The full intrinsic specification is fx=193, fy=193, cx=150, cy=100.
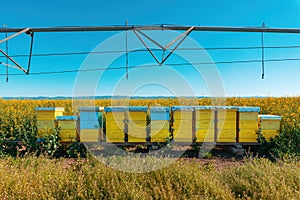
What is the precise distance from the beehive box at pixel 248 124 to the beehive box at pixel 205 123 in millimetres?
666

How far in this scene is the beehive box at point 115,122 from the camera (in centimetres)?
475

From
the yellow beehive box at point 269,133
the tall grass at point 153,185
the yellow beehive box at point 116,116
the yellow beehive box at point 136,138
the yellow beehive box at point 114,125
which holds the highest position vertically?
the yellow beehive box at point 116,116

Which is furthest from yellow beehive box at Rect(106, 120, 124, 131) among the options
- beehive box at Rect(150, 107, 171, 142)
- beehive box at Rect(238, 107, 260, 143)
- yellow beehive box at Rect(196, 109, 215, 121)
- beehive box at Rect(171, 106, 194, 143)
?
beehive box at Rect(238, 107, 260, 143)

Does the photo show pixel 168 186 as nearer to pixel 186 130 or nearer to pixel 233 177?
pixel 233 177

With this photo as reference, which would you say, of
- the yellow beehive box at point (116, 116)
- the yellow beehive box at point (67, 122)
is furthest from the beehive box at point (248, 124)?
the yellow beehive box at point (67, 122)

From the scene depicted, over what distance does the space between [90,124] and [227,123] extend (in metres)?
3.39

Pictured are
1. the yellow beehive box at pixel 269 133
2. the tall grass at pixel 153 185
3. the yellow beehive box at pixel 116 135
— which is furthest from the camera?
the yellow beehive box at pixel 116 135

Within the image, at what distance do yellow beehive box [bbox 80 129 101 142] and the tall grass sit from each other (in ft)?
5.79

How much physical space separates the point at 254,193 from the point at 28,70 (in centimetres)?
366

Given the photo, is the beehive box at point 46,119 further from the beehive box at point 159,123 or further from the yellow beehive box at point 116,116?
the beehive box at point 159,123

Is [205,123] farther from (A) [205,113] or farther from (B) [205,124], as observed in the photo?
(A) [205,113]

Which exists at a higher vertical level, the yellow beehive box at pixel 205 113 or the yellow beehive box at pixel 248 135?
the yellow beehive box at pixel 205 113

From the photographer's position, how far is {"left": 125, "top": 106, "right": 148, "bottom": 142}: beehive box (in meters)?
4.72

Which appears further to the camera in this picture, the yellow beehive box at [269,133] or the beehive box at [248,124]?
the yellow beehive box at [269,133]
